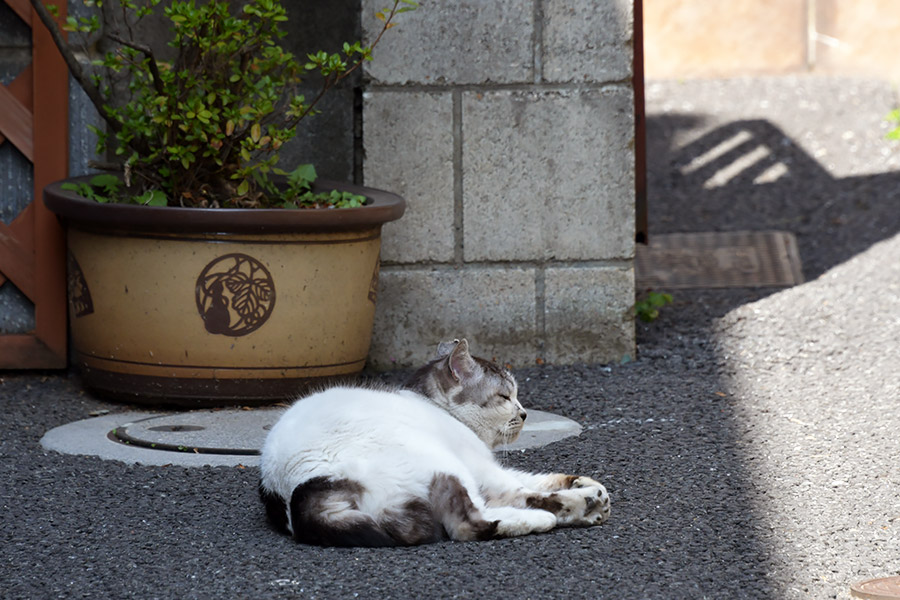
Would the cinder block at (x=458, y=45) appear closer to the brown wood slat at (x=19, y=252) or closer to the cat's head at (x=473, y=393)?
the brown wood slat at (x=19, y=252)

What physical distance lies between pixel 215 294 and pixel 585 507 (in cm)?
162

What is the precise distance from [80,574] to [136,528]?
1.03 ft

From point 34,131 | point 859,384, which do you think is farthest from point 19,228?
point 859,384

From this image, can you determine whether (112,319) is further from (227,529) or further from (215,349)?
(227,529)

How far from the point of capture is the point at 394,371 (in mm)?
4398

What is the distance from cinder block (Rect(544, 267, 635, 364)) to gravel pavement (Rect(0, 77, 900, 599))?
87 millimetres

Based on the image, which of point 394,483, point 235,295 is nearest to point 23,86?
point 235,295

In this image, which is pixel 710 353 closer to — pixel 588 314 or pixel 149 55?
pixel 588 314

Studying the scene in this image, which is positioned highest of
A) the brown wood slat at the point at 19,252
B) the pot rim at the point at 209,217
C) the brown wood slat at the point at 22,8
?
the brown wood slat at the point at 22,8

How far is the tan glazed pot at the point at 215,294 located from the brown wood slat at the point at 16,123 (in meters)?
0.47

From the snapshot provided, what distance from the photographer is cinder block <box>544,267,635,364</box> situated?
Answer: 4.41 metres

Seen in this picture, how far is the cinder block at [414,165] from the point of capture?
4.25 metres

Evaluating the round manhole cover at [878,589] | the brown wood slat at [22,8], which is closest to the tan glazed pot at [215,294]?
the brown wood slat at [22,8]

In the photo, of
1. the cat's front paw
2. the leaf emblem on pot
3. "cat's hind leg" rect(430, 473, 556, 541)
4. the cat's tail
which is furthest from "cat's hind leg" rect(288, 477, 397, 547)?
the leaf emblem on pot
